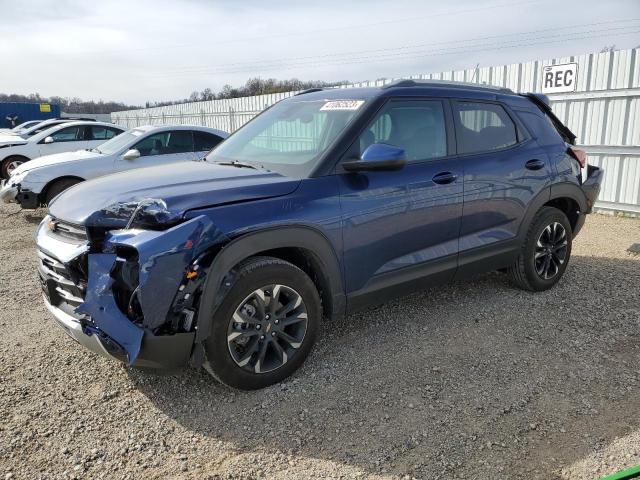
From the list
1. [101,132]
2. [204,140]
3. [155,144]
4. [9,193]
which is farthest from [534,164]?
[101,132]

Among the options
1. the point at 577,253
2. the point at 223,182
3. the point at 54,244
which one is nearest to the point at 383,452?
the point at 223,182

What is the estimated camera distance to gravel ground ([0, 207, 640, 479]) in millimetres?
2635

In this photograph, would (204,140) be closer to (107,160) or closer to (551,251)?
(107,160)

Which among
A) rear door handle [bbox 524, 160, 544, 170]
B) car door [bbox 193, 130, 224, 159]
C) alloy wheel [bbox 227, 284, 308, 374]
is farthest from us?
car door [bbox 193, 130, 224, 159]

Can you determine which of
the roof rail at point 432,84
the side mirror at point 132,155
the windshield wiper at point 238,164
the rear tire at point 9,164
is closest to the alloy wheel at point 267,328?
the windshield wiper at point 238,164

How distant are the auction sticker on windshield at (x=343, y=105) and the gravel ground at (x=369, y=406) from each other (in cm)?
174

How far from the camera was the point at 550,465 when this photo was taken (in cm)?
261

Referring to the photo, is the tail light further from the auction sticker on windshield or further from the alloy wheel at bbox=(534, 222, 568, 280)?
the auction sticker on windshield

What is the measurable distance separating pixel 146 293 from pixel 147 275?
95mm

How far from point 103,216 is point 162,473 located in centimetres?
140

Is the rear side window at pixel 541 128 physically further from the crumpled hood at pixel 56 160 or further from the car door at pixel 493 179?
the crumpled hood at pixel 56 160

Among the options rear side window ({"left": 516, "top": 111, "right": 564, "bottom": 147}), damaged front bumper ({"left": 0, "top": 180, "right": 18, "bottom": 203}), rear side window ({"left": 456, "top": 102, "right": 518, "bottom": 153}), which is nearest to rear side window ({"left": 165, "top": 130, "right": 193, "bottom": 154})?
damaged front bumper ({"left": 0, "top": 180, "right": 18, "bottom": 203})

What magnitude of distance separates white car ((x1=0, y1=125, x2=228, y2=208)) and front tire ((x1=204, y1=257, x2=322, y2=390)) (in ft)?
18.1

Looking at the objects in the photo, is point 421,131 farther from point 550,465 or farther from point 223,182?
point 550,465
